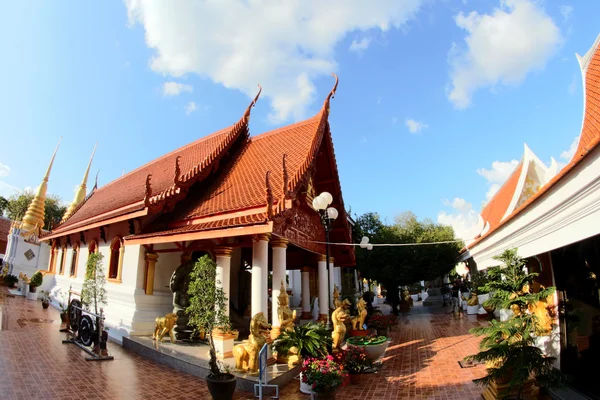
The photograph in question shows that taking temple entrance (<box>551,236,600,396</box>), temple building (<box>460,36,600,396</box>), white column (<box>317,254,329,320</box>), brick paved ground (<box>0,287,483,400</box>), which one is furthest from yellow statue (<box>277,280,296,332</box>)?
temple entrance (<box>551,236,600,396</box>)

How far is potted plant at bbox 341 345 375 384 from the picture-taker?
682 cm

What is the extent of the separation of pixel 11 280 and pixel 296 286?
1908 cm

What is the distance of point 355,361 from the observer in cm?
692

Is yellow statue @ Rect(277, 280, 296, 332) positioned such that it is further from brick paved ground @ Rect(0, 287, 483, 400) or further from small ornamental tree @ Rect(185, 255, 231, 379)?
small ornamental tree @ Rect(185, 255, 231, 379)

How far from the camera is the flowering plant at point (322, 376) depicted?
5363mm

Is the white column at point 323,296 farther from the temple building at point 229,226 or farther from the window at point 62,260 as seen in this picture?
the window at point 62,260

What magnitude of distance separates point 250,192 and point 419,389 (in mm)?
5380

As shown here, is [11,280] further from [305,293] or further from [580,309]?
[580,309]

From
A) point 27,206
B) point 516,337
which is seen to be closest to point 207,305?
point 516,337

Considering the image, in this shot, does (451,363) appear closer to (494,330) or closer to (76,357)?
(494,330)

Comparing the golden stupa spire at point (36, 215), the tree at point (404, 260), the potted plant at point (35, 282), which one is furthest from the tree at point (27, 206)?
the tree at point (404, 260)

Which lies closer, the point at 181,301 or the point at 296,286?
the point at 181,301

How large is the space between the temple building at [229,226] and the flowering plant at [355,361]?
1.76m

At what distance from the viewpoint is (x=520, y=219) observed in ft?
18.1
